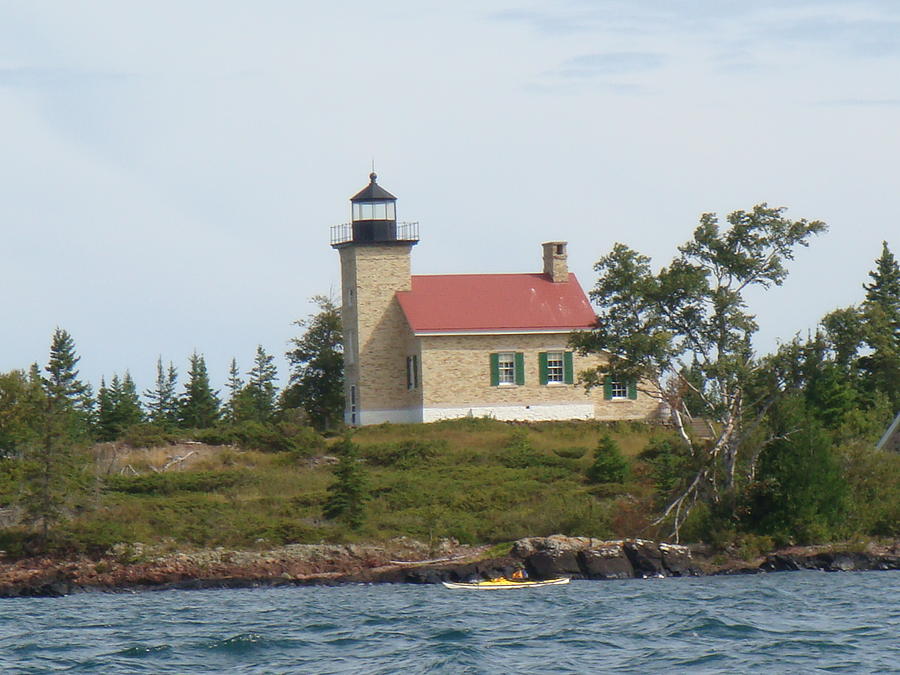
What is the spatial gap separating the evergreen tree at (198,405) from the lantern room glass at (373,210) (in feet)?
38.5

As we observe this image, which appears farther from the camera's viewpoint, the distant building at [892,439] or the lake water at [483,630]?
the distant building at [892,439]

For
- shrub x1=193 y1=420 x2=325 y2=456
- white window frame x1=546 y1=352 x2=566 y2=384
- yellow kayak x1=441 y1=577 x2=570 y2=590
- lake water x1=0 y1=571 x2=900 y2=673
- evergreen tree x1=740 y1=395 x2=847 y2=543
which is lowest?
lake water x1=0 y1=571 x2=900 y2=673

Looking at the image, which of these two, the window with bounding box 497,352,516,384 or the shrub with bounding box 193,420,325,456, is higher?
the window with bounding box 497,352,516,384

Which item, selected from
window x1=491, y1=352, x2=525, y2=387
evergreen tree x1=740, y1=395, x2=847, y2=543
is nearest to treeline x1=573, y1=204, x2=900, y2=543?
Answer: evergreen tree x1=740, y1=395, x2=847, y2=543

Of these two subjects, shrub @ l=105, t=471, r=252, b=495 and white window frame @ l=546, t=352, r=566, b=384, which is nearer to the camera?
shrub @ l=105, t=471, r=252, b=495

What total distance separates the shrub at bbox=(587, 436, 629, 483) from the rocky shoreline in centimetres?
518

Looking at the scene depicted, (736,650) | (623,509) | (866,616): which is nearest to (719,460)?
(623,509)

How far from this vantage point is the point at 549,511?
130 feet

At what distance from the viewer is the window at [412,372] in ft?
167

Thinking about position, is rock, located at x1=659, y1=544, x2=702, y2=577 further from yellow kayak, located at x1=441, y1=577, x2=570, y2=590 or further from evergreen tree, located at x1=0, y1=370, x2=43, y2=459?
evergreen tree, located at x1=0, y1=370, x2=43, y2=459

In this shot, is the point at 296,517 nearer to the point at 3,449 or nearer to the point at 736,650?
the point at 3,449

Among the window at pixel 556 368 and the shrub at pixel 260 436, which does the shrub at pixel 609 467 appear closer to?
the window at pixel 556 368

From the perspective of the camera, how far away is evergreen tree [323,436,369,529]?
3925 cm

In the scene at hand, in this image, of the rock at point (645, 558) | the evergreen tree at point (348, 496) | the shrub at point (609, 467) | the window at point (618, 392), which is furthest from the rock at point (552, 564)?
the window at point (618, 392)
